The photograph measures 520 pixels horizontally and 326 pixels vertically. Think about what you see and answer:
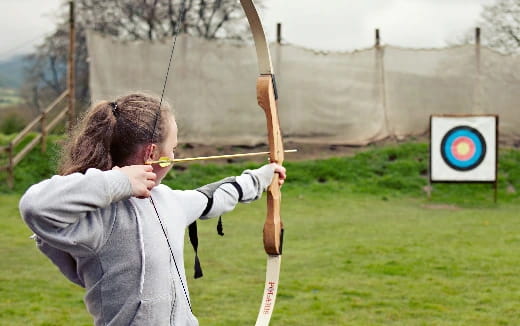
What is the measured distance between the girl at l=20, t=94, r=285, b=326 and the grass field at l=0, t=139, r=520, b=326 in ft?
6.84

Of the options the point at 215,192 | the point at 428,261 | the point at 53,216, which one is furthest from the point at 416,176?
the point at 53,216

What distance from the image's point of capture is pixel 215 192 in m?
1.96

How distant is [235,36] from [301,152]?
6.37 feet

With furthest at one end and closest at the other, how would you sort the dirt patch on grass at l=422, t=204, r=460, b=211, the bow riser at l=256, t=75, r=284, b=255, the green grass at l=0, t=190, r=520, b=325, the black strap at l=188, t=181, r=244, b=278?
1. the dirt patch on grass at l=422, t=204, r=460, b=211
2. the green grass at l=0, t=190, r=520, b=325
3. the bow riser at l=256, t=75, r=284, b=255
4. the black strap at l=188, t=181, r=244, b=278

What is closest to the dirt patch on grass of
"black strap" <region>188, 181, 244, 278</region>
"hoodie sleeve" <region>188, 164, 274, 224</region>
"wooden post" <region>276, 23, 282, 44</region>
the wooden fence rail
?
"wooden post" <region>276, 23, 282, 44</region>

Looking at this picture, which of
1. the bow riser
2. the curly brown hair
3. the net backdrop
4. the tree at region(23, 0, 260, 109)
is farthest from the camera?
the tree at region(23, 0, 260, 109)

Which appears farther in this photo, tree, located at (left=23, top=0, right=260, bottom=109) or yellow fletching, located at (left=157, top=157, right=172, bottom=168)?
tree, located at (left=23, top=0, right=260, bottom=109)

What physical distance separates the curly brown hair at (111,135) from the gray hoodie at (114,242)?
0.10 meters

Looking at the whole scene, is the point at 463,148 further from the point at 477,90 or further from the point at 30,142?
the point at 30,142

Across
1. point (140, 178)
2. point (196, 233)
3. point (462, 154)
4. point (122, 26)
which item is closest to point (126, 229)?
point (140, 178)

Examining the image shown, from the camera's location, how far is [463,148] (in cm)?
910

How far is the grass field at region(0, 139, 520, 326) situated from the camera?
3.93 meters

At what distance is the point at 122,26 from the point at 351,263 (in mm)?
8285

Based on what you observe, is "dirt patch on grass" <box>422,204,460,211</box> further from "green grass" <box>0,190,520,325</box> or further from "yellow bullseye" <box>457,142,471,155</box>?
"yellow bullseye" <box>457,142,471,155</box>
